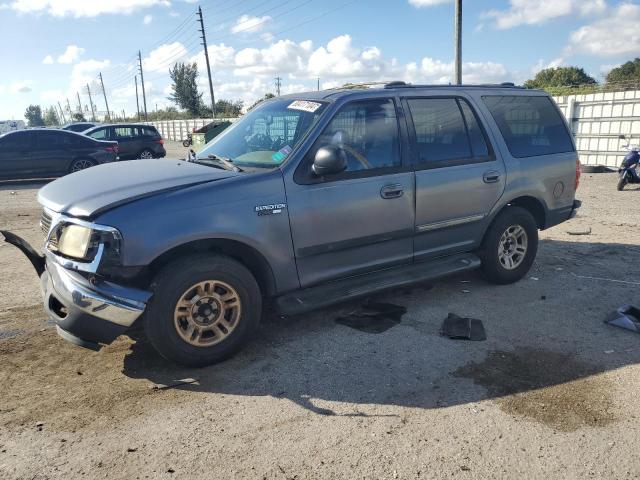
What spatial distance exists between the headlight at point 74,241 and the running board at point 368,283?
1.44 metres

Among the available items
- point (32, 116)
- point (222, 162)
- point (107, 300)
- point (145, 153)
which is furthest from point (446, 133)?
point (32, 116)

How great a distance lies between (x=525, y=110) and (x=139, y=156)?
15845 millimetres

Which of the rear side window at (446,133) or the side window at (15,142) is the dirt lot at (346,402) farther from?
the side window at (15,142)

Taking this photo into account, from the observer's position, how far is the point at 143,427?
2910mm

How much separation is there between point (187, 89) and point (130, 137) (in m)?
48.7

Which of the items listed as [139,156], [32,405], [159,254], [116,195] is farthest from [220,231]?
[139,156]

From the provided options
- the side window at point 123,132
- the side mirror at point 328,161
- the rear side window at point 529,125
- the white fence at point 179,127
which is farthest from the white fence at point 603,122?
the white fence at point 179,127

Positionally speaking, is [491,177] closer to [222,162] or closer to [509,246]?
[509,246]

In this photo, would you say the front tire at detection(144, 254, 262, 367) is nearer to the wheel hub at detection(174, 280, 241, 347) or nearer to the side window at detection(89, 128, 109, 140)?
the wheel hub at detection(174, 280, 241, 347)

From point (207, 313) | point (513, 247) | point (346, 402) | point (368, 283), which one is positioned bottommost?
point (346, 402)

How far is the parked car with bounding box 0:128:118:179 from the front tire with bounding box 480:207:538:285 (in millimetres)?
12568

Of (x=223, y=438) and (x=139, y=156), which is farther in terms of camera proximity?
(x=139, y=156)

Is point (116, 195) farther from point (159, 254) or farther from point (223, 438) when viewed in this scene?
point (223, 438)

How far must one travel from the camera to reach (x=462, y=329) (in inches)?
164
